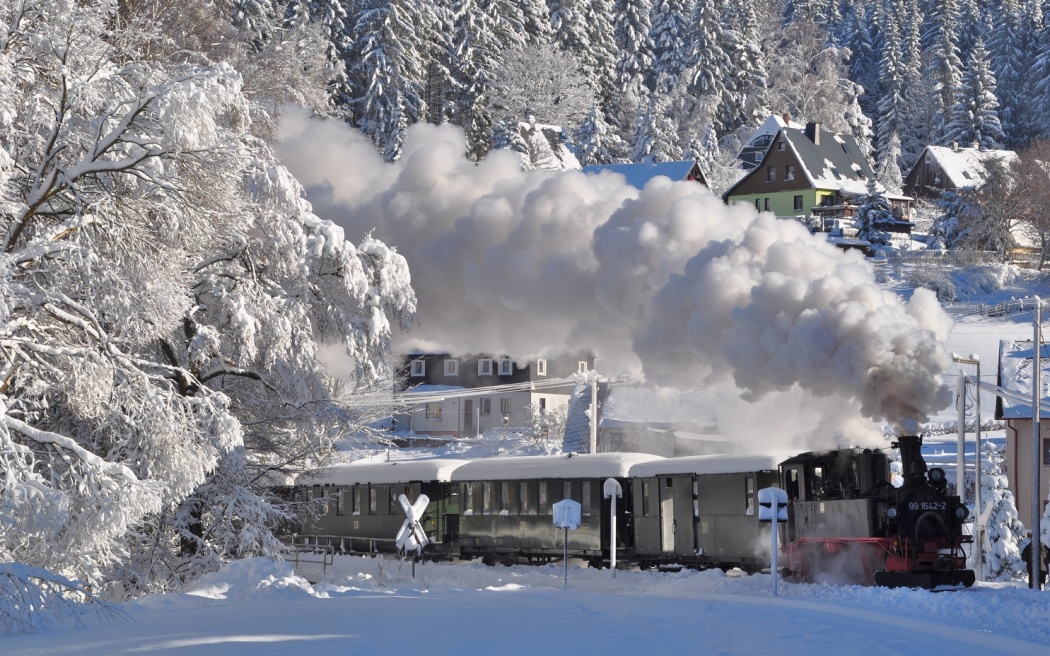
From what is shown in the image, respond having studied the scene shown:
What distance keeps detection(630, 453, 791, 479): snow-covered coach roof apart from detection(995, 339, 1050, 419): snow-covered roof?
56.3 feet

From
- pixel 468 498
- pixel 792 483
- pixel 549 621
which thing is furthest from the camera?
pixel 468 498

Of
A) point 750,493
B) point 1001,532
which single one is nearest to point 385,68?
point 1001,532

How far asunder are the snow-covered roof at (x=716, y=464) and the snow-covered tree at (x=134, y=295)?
6.23 metres

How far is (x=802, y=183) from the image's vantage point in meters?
84.4

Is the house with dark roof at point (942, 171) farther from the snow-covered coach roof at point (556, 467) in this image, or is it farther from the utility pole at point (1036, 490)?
the snow-covered coach roof at point (556, 467)

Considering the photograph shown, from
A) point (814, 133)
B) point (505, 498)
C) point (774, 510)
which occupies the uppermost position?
point (814, 133)

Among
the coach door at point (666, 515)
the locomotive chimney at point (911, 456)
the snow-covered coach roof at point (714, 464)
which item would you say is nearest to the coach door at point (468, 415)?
the snow-covered coach roof at point (714, 464)

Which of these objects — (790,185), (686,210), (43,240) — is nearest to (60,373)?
(43,240)

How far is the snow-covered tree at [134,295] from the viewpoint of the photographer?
15.7 meters

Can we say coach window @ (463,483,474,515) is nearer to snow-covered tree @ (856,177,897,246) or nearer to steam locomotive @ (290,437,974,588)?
steam locomotive @ (290,437,974,588)

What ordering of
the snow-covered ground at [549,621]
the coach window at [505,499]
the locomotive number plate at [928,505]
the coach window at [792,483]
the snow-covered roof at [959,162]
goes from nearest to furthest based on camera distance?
the snow-covered ground at [549,621], the locomotive number plate at [928,505], the coach window at [792,483], the coach window at [505,499], the snow-covered roof at [959,162]

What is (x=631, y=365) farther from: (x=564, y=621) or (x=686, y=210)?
(x=564, y=621)

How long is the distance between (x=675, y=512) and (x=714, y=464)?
1554mm

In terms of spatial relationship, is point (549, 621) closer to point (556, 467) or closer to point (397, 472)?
point (556, 467)
